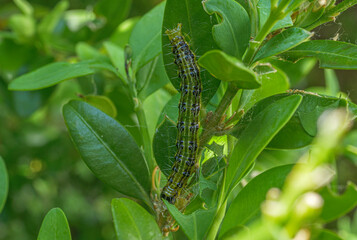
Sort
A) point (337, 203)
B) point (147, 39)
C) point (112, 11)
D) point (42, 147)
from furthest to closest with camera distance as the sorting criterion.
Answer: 1. point (42, 147)
2. point (112, 11)
3. point (147, 39)
4. point (337, 203)

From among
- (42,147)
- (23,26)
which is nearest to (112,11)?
(23,26)

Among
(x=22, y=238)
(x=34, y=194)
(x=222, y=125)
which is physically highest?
(x=222, y=125)

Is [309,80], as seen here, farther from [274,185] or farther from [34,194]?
[274,185]

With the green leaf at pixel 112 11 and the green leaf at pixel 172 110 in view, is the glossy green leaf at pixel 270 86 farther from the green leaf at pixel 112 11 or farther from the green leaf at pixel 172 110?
the green leaf at pixel 112 11

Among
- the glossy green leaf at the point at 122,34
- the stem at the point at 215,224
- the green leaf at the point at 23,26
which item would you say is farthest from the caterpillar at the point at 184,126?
the green leaf at the point at 23,26

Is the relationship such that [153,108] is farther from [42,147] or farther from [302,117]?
[42,147]

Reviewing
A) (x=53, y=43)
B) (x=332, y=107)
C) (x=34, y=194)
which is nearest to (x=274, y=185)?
(x=332, y=107)

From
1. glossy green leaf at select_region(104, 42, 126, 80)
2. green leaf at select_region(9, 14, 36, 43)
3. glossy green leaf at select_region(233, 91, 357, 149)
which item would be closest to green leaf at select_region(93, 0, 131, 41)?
green leaf at select_region(9, 14, 36, 43)
